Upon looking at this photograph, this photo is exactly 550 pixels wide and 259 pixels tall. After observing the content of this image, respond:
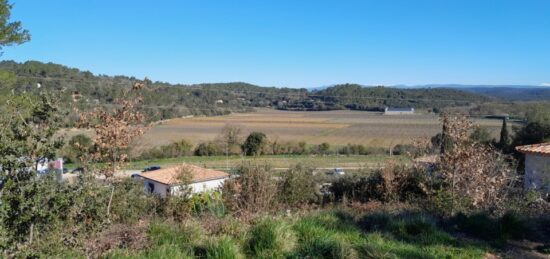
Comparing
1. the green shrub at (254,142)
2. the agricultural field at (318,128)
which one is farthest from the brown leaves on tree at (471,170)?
the green shrub at (254,142)

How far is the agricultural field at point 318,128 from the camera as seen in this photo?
49.2 metres

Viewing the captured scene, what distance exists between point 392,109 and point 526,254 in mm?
Answer: 66920

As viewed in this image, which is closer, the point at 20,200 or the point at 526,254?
the point at 20,200

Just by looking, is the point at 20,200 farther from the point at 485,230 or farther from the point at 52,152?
the point at 485,230

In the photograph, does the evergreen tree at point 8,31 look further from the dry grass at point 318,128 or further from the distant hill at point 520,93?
the distant hill at point 520,93

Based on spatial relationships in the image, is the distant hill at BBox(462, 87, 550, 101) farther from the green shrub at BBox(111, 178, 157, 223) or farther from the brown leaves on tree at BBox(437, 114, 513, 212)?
the green shrub at BBox(111, 178, 157, 223)

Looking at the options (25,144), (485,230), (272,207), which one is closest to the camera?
(25,144)

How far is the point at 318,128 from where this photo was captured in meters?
59.4

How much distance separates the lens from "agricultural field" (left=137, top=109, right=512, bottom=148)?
4919 cm

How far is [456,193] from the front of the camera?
6973mm

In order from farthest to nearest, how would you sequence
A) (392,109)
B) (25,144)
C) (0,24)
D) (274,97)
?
(274,97) < (392,109) < (0,24) < (25,144)

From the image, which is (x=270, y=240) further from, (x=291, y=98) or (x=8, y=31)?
(x=291, y=98)

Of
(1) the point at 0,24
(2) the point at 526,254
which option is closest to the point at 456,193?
(2) the point at 526,254

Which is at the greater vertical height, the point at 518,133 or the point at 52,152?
the point at 52,152
